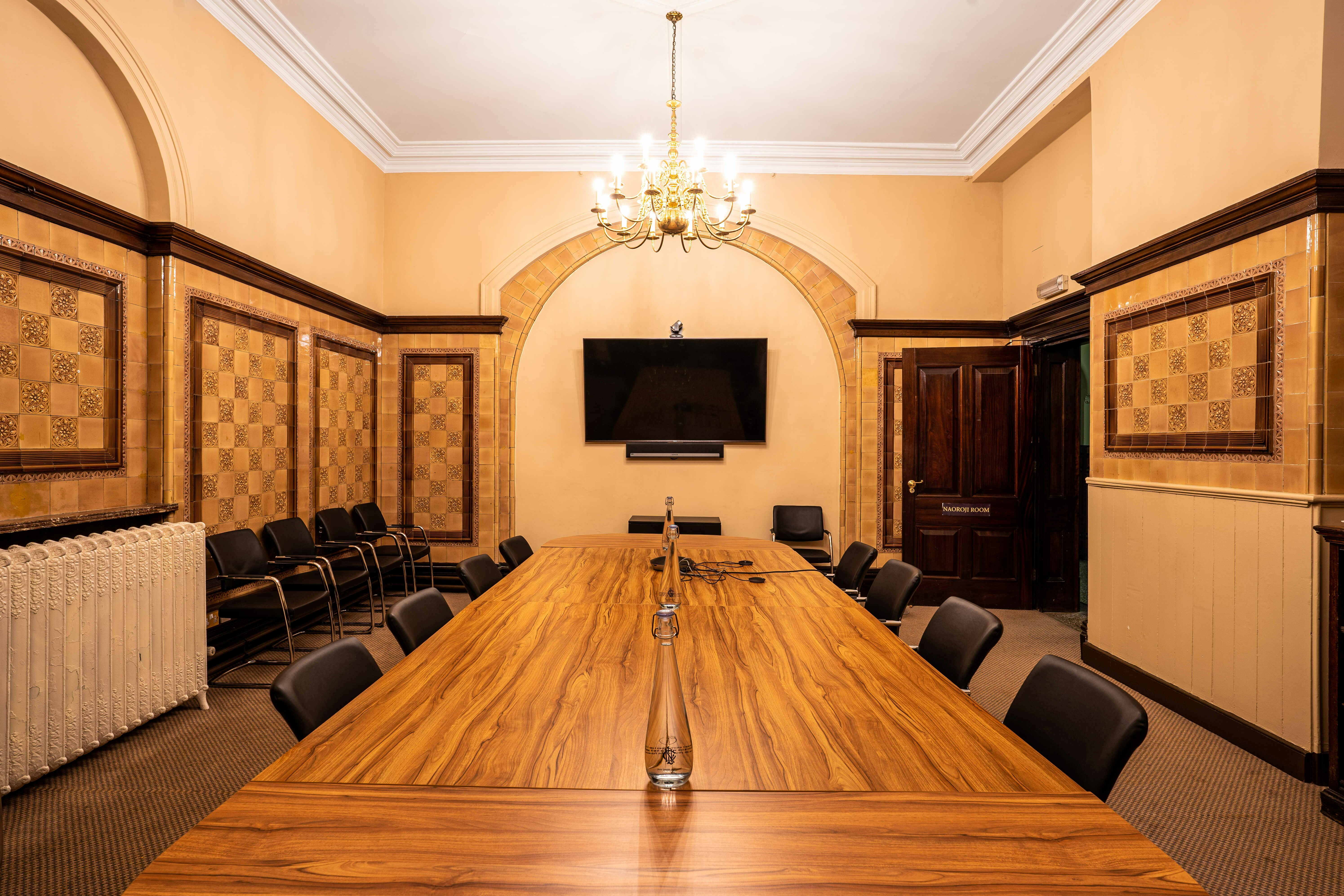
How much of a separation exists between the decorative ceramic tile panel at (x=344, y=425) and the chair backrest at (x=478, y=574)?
2.55 metres

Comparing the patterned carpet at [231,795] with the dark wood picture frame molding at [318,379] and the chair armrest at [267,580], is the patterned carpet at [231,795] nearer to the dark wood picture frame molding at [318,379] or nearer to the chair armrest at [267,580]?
the chair armrest at [267,580]

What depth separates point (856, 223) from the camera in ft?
18.9

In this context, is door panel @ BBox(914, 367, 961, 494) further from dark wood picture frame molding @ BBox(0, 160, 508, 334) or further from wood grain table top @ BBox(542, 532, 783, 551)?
dark wood picture frame molding @ BBox(0, 160, 508, 334)

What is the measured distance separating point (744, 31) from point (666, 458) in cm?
322

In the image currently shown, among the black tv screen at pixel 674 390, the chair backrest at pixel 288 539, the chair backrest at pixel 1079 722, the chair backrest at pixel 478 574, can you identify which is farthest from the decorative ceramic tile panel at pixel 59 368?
the chair backrest at pixel 1079 722

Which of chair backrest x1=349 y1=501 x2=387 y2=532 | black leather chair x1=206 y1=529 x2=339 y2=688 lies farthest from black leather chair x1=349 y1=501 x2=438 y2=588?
black leather chair x1=206 y1=529 x2=339 y2=688

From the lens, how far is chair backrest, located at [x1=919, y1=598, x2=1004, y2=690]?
1881 mm

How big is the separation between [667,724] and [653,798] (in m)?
0.12

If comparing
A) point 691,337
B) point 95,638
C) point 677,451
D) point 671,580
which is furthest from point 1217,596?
point 95,638

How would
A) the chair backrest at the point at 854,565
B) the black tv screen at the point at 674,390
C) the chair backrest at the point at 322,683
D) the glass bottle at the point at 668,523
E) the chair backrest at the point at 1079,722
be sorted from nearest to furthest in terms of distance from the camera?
1. the chair backrest at the point at 1079,722
2. the chair backrest at the point at 322,683
3. the glass bottle at the point at 668,523
4. the chair backrest at the point at 854,565
5. the black tv screen at the point at 674,390

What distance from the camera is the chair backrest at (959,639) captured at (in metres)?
1.88

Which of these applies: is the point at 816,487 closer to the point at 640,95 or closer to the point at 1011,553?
the point at 1011,553

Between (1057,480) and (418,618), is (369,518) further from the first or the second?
(1057,480)

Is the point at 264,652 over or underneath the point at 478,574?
underneath
